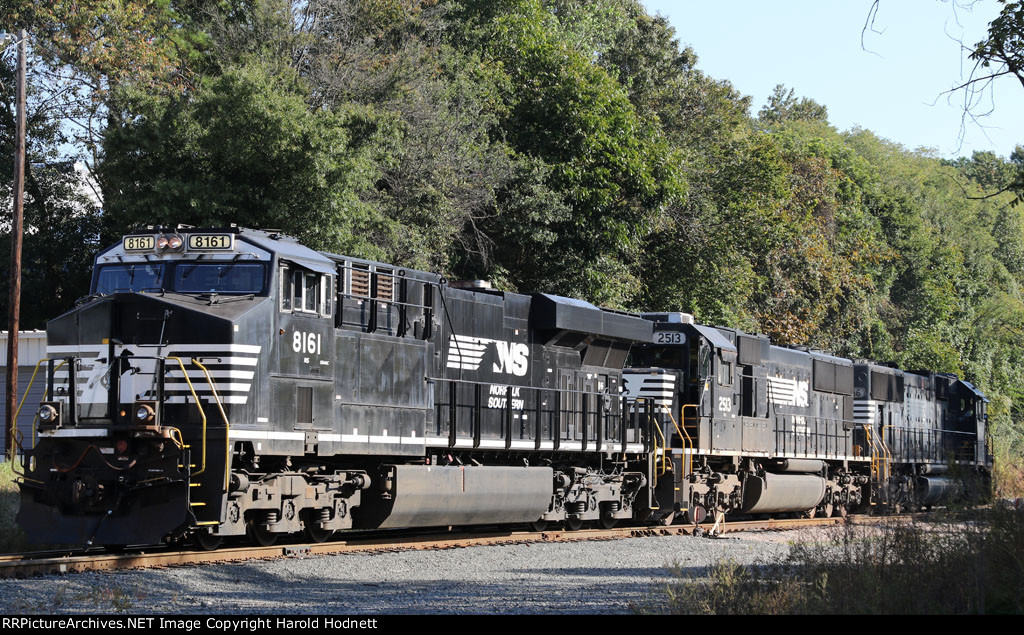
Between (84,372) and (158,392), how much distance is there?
3.20ft

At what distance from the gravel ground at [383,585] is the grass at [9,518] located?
8.45ft

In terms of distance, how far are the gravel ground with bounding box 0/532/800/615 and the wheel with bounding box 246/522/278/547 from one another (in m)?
0.96

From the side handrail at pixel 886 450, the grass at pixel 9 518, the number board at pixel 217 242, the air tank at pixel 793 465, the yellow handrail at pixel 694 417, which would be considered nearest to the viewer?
the number board at pixel 217 242

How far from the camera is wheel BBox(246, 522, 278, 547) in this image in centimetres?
1262

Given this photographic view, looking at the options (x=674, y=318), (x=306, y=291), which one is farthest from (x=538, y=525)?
(x=306, y=291)

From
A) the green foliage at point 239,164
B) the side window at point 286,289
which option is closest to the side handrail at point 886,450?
the green foliage at point 239,164

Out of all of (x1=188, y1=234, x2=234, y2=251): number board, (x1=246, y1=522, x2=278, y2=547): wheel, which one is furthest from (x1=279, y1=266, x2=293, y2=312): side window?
(x1=246, y1=522, x2=278, y2=547): wheel

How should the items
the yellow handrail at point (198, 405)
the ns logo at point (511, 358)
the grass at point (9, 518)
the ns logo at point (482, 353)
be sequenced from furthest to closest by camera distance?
the ns logo at point (511, 358)
the ns logo at point (482, 353)
the grass at point (9, 518)
the yellow handrail at point (198, 405)

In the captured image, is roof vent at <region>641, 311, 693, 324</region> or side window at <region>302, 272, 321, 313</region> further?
roof vent at <region>641, 311, 693, 324</region>

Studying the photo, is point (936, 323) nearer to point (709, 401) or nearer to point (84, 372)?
point (709, 401)

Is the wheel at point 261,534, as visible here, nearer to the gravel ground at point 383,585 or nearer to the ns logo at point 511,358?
the gravel ground at point 383,585

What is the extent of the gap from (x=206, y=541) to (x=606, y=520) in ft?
26.2

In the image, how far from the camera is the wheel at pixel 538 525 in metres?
17.2

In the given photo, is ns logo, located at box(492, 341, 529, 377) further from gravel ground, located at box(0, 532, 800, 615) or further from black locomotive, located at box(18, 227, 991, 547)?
gravel ground, located at box(0, 532, 800, 615)
